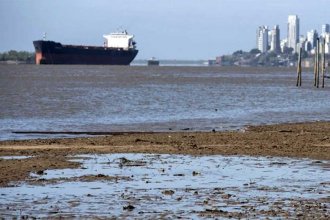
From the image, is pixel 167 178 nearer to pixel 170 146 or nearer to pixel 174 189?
pixel 174 189

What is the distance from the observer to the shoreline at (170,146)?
68.6ft

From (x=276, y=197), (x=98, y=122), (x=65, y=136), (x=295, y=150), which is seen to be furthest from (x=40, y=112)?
(x=276, y=197)

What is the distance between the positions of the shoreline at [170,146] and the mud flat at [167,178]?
0.08ft

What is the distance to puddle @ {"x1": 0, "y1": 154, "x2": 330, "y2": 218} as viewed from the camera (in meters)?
14.6

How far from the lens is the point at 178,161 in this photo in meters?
21.4

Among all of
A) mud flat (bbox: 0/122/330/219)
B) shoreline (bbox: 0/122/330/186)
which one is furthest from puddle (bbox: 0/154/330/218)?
shoreline (bbox: 0/122/330/186)

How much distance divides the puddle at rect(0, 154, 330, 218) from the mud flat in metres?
0.02

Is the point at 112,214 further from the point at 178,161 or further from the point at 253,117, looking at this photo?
the point at 253,117

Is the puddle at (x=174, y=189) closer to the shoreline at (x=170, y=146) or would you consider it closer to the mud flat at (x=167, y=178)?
the mud flat at (x=167, y=178)

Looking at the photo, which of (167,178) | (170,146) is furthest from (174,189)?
(170,146)

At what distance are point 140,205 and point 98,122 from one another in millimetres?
25434

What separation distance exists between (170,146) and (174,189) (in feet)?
28.1

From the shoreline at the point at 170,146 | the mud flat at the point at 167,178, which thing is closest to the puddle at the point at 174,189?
the mud flat at the point at 167,178

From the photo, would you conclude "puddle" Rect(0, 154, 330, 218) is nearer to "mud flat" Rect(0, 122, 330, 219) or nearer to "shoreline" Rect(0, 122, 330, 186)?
"mud flat" Rect(0, 122, 330, 219)
